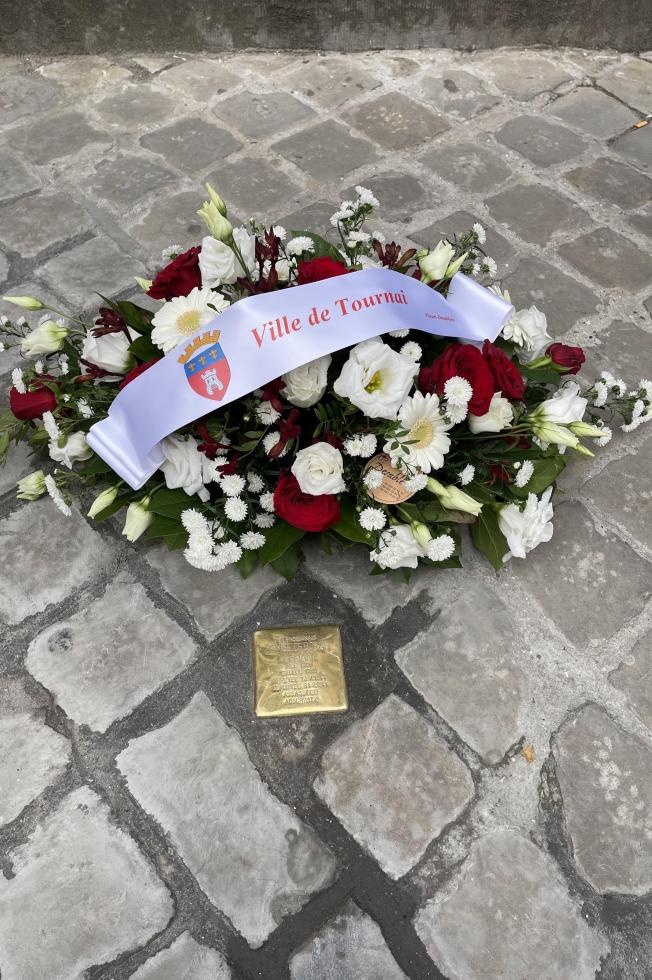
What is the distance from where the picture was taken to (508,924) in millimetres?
1410

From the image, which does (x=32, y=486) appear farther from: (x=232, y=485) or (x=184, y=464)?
(x=232, y=485)

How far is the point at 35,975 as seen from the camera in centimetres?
133

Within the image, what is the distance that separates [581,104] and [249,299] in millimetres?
2904

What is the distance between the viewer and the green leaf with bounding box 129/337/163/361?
169cm

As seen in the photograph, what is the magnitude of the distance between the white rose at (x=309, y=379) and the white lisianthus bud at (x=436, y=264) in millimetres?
475

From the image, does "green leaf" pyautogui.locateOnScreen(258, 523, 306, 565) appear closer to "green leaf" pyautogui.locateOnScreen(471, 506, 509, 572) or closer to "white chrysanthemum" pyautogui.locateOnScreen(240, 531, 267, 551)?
"white chrysanthemum" pyautogui.locateOnScreen(240, 531, 267, 551)

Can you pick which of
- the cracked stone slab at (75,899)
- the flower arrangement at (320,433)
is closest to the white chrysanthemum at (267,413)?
the flower arrangement at (320,433)

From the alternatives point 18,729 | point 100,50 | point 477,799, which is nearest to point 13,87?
point 100,50

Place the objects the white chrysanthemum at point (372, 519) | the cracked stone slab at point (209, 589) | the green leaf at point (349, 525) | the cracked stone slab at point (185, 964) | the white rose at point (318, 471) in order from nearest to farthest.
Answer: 1. the cracked stone slab at point (185, 964)
2. the white rose at point (318, 471)
3. the white chrysanthemum at point (372, 519)
4. the green leaf at point (349, 525)
5. the cracked stone slab at point (209, 589)

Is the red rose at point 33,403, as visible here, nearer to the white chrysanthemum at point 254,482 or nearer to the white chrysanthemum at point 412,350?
the white chrysanthemum at point 254,482

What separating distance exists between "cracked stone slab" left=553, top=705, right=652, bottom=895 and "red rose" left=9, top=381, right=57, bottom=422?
1.54 meters

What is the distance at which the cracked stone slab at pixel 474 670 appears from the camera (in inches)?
64.4

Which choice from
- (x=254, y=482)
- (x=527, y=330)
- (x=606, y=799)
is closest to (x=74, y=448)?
(x=254, y=482)

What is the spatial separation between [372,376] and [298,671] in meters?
0.77
